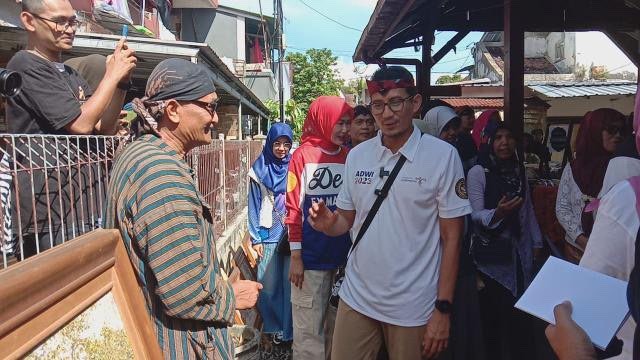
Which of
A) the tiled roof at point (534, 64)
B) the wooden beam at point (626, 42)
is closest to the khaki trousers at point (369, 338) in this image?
the wooden beam at point (626, 42)

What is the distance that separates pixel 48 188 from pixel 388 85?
159cm

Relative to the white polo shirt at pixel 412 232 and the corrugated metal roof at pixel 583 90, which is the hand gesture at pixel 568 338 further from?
the corrugated metal roof at pixel 583 90

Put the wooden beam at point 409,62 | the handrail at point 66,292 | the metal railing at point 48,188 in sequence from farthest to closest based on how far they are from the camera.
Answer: the wooden beam at point 409,62 → the metal railing at point 48,188 → the handrail at point 66,292

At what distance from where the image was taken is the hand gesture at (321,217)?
8.12 ft

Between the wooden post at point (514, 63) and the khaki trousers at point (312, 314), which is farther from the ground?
the wooden post at point (514, 63)

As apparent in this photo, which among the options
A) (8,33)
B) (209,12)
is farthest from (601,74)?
(8,33)

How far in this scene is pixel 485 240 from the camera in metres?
3.36

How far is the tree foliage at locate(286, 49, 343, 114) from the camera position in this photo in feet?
113

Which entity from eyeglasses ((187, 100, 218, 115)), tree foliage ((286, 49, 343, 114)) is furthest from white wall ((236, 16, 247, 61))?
eyeglasses ((187, 100, 218, 115))

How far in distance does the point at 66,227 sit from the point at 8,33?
11.2 feet

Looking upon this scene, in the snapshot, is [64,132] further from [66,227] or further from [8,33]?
[8,33]

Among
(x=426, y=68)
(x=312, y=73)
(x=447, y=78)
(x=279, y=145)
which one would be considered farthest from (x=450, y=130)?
(x=447, y=78)

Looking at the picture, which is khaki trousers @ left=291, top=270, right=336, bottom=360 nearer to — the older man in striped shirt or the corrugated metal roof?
the older man in striped shirt

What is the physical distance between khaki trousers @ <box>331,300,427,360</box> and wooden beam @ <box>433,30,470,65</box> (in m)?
6.08
